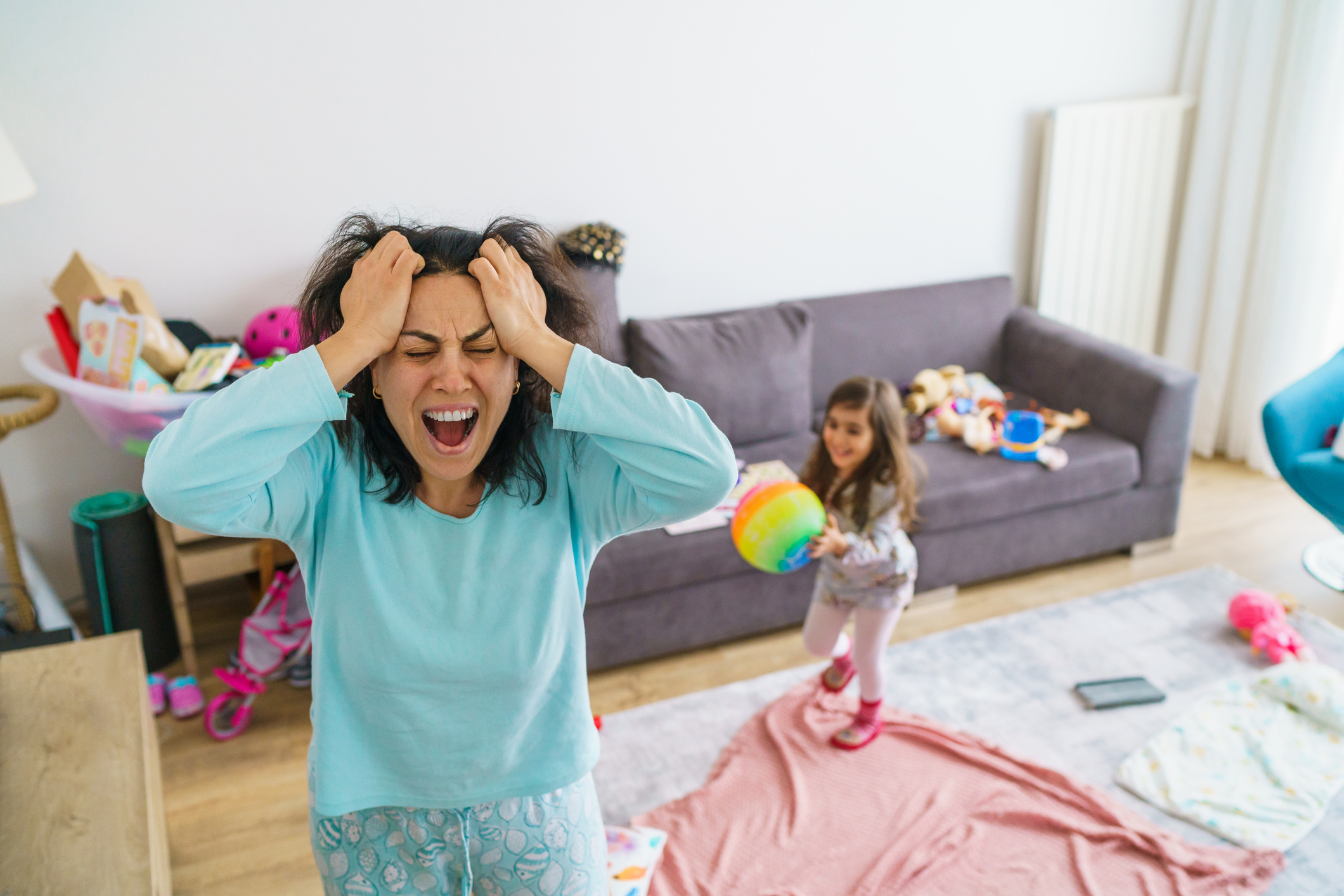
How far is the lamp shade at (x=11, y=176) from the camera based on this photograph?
2264 millimetres

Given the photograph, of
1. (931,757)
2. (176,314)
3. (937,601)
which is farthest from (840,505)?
(176,314)

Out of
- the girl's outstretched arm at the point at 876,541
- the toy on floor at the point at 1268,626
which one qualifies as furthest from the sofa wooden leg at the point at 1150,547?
the girl's outstretched arm at the point at 876,541

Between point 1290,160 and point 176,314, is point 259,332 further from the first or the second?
point 1290,160

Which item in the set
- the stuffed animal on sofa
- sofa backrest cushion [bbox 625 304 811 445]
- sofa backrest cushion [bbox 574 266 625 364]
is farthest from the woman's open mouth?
the stuffed animal on sofa

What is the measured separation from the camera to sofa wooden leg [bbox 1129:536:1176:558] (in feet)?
10.8

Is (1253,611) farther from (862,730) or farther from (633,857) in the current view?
(633,857)

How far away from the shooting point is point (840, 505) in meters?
2.31

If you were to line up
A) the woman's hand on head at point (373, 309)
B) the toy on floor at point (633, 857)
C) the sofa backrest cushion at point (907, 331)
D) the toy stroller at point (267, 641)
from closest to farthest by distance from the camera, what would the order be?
the woman's hand on head at point (373, 309), the toy on floor at point (633, 857), the toy stroller at point (267, 641), the sofa backrest cushion at point (907, 331)

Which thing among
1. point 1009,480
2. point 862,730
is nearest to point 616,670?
point 862,730

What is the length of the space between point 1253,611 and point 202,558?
285cm

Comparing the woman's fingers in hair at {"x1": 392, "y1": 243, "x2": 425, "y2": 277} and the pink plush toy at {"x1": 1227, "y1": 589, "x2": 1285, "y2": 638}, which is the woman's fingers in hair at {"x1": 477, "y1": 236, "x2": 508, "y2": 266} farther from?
the pink plush toy at {"x1": 1227, "y1": 589, "x2": 1285, "y2": 638}

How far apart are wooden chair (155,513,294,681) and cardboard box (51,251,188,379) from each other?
43cm

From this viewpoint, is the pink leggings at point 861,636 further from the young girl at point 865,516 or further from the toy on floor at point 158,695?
the toy on floor at point 158,695

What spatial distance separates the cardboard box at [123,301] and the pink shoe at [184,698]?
0.81 metres
